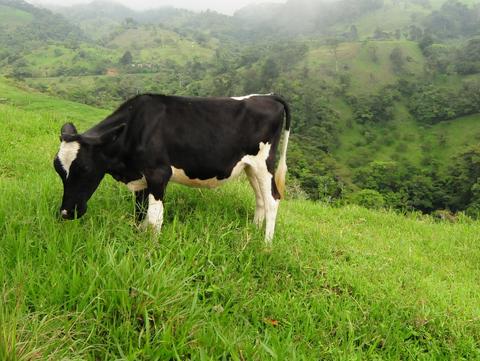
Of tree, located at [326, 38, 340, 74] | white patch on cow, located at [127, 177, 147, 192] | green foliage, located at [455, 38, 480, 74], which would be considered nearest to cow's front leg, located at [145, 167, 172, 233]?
white patch on cow, located at [127, 177, 147, 192]

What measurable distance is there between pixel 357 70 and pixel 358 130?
31205 mm

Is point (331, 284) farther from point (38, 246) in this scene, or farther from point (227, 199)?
point (38, 246)

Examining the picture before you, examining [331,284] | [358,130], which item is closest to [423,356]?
[331,284]

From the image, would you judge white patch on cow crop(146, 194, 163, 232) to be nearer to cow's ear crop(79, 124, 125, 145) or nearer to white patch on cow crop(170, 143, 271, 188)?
white patch on cow crop(170, 143, 271, 188)

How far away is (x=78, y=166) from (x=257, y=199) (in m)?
2.35

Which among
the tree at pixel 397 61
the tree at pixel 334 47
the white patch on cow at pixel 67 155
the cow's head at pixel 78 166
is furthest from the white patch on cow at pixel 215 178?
the tree at pixel 334 47

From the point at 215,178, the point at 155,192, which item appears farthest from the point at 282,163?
the point at 155,192

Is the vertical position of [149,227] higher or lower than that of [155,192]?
lower

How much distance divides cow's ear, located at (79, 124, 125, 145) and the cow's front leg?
506mm

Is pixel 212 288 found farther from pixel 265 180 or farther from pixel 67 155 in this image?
pixel 265 180

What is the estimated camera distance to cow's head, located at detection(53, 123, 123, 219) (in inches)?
161

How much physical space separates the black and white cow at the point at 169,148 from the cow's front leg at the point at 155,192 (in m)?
0.01

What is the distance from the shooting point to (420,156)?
89688 millimetres

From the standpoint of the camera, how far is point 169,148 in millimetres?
4664
